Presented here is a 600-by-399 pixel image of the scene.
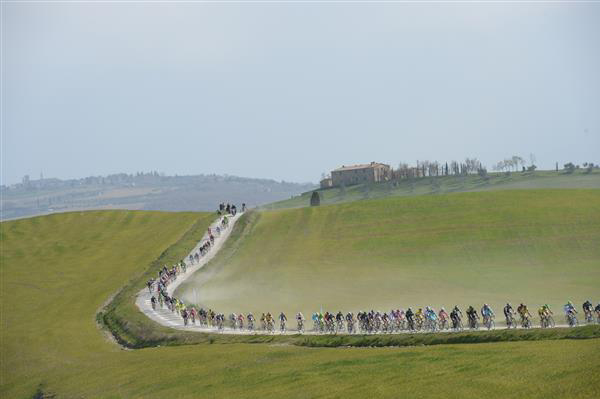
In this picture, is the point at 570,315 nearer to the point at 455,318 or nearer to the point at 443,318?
the point at 455,318

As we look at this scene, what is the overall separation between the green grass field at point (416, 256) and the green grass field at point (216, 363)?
37.8ft

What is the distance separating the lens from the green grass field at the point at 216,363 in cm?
3569

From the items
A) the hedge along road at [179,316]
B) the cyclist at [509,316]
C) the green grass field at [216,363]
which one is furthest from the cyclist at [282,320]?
the cyclist at [509,316]

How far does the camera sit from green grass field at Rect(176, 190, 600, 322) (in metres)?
70.3

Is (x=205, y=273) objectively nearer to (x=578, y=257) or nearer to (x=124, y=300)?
(x=124, y=300)

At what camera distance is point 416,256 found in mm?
88062

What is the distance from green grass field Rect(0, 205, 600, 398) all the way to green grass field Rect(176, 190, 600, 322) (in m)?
11.5

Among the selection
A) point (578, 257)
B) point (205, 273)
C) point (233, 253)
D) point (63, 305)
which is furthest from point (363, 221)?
point (63, 305)

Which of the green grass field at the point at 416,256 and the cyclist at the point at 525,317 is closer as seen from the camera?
the cyclist at the point at 525,317

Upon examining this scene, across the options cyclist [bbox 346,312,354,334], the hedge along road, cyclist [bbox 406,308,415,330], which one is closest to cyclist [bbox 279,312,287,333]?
the hedge along road

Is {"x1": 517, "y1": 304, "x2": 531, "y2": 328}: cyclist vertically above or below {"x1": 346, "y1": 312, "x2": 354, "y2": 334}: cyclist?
above

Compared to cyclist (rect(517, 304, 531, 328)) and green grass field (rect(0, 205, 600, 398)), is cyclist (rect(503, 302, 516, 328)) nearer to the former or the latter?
cyclist (rect(517, 304, 531, 328))

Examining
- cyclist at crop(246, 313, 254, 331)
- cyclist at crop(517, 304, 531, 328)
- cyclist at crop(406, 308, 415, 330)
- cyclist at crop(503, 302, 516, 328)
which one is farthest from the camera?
cyclist at crop(246, 313, 254, 331)

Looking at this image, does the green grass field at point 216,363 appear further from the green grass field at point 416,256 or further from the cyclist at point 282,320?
the green grass field at point 416,256
